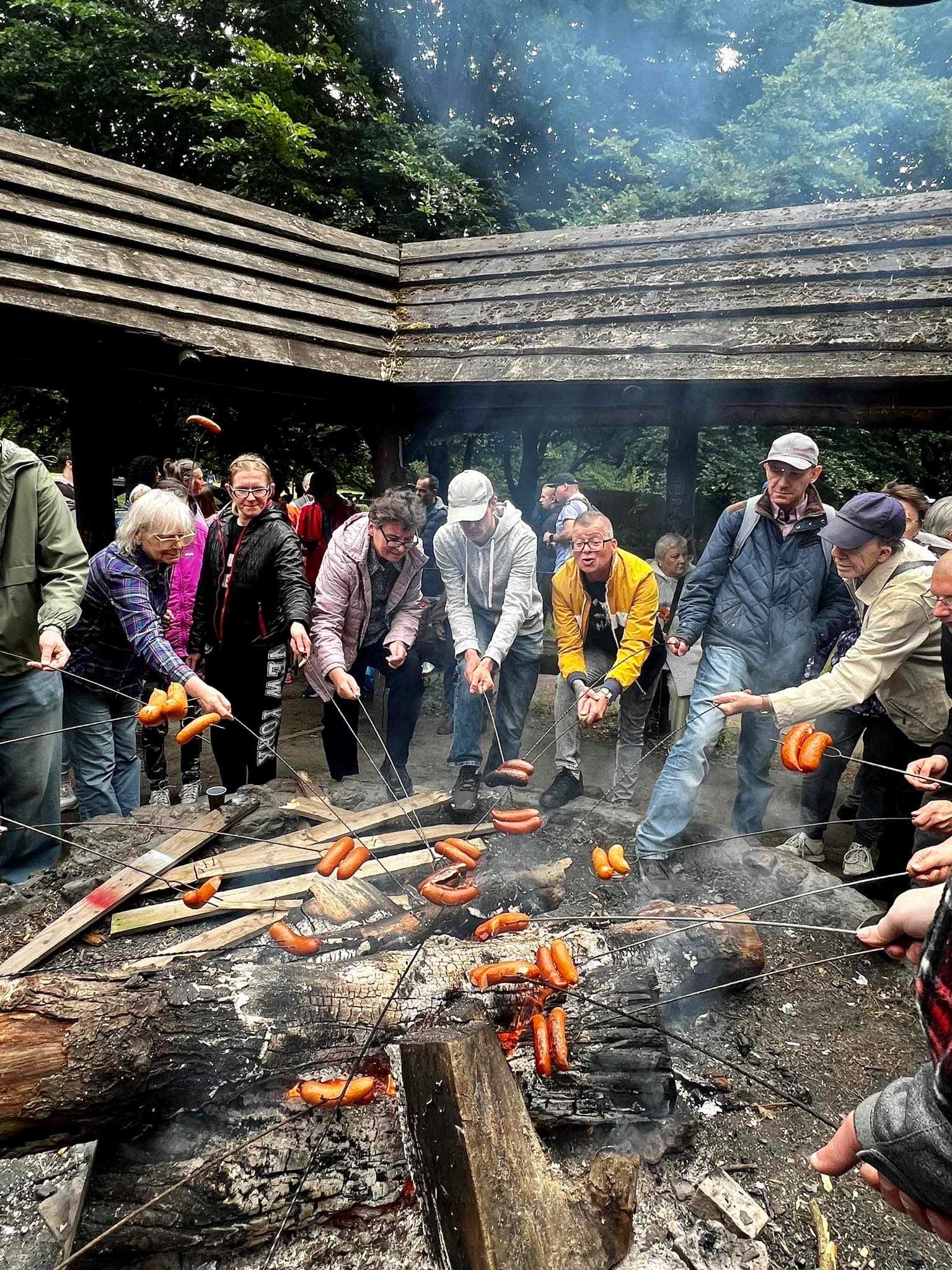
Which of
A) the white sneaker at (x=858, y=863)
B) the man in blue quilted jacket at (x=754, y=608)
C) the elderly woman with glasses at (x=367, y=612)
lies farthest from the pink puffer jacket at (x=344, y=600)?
the white sneaker at (x=858, y=863)

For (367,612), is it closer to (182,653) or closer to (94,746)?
(182,653)

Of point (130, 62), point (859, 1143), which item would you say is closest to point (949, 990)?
point (859, 1143)

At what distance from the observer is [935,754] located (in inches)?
140

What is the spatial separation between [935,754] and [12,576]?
4.81 metres

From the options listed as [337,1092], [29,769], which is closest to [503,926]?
[337,1092]

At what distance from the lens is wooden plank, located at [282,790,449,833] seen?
470 centimetres

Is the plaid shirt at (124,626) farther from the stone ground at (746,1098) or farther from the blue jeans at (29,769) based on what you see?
the stone ground at (746,1098)

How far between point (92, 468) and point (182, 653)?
2192 mm

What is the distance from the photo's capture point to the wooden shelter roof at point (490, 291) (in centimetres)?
509

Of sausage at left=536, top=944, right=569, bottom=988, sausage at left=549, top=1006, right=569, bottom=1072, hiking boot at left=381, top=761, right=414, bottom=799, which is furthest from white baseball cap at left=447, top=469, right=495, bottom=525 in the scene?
sausage at left=549, top=1006, right=569, bottom=1072

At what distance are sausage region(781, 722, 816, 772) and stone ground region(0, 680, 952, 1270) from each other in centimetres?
122

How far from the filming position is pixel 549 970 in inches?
108

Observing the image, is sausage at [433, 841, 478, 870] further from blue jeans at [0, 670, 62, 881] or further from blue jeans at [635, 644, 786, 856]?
blue jeans at [0, 670, 62, 881]

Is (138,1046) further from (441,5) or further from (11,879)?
(441,5)
